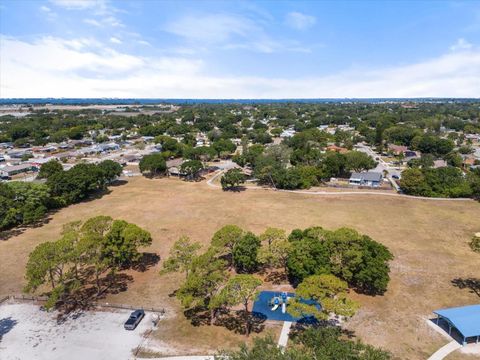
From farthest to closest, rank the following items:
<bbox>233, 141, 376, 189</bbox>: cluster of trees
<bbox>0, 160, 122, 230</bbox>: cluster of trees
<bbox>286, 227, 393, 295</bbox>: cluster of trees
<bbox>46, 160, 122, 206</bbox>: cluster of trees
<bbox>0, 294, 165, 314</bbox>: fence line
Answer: <bbox>233, 141, 376, 189</bbox>: cluster of trees < <bbox>46, 160, 122, 206</bbox>: cluster of trees < <bbox>0, 160, 122, 230</bbox>: cluster of trees < <bbox>286, 227, 393, 295</bbox>: cluster of trees < <bbox>0, 294, 165, 314</bbox>: fence line

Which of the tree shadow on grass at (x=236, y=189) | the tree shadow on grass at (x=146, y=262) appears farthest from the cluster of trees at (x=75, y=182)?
the tree shadow on grass at (x=146, y=262)

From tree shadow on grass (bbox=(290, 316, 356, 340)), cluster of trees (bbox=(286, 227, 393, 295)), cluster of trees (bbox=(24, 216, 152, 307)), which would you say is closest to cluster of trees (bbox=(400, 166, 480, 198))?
cluster of trees (bbox=(286, 227, 393, 295))

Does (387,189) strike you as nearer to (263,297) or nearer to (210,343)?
(263,297)

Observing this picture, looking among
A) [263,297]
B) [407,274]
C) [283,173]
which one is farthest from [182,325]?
[283,173]

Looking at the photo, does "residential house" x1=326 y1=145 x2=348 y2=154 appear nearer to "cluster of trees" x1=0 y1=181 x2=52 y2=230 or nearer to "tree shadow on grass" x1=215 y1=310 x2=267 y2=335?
"cluster of trees" x1=0 y1=181 x2=52 y2=230

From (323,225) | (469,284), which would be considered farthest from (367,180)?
(469,284)

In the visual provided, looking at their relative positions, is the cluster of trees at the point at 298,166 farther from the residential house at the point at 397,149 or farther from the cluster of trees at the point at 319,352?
the cluster of trees at the point at 319,352

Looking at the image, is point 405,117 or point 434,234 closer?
point 434,234

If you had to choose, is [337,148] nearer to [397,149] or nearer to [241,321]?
[397,149]
